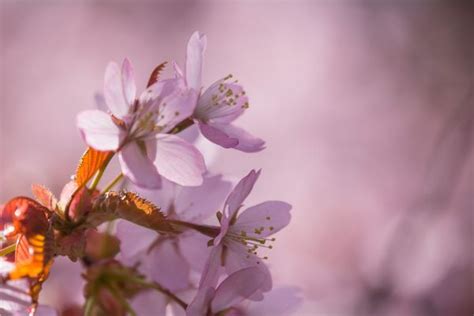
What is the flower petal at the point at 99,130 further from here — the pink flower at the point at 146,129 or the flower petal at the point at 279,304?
the flower petal at the point at 279,304

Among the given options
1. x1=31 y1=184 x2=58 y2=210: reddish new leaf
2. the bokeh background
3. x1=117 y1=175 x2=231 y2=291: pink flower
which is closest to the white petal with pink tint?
x1=117 y1=175 x2=231 y2=291: pink flower

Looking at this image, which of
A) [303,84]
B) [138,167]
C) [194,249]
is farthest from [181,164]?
[303,84]

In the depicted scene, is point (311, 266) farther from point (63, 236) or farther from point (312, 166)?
point (63, 236)

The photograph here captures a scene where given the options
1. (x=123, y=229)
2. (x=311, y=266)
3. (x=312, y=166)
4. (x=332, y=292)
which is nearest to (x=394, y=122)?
(x=312, y=166)

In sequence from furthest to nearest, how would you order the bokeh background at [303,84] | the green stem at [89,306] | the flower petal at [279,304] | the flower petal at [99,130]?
the bokeh background at [303,84], the flower petal at [279,304], the green stem at [89,306], the flower petal at [99,130]

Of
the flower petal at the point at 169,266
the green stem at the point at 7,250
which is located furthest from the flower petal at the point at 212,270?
the green stem at the point at 7,250

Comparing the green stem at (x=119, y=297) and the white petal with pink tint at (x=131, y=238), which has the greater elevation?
the white petal with pink tint at (x=131, y=238)

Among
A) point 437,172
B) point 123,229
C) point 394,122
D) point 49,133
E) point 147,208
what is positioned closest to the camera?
point 147,208
